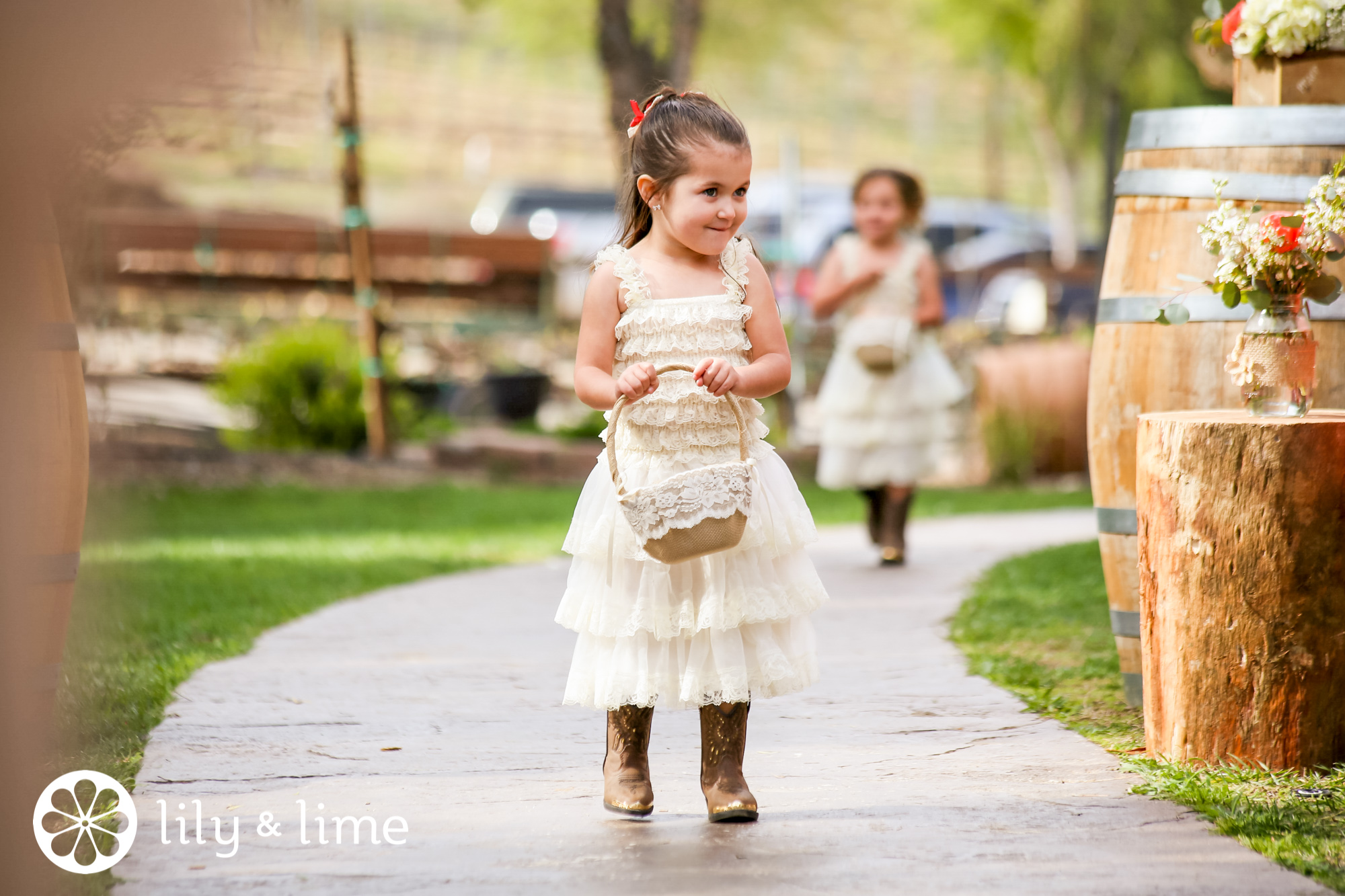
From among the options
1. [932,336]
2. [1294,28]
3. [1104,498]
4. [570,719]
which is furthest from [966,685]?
[932,336]

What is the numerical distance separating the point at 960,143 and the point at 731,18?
2195 cm

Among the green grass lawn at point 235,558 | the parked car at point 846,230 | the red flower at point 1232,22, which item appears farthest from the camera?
the parked car at point 846,230

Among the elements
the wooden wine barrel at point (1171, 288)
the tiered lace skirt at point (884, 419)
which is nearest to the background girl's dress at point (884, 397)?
the tiered lace skirt at point (884, 419)

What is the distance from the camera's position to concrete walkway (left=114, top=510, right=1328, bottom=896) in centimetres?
258

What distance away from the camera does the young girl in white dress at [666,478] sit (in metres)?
2.91

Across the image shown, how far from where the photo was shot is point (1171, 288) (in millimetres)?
3576

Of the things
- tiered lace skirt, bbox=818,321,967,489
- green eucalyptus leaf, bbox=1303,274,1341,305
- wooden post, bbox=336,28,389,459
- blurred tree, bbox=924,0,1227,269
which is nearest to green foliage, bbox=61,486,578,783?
wooden post, bbox=336,28,389,459

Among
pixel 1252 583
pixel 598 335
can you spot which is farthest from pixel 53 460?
pixel 1252 583

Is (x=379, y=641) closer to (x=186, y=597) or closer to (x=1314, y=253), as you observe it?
(x=186, y=597)

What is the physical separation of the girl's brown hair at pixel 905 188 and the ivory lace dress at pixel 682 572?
3.66m

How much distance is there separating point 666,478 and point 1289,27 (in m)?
2.09

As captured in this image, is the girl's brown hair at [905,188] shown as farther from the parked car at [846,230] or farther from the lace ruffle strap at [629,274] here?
the parked car at [846,230]

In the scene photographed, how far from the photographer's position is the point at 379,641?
4.82 metres

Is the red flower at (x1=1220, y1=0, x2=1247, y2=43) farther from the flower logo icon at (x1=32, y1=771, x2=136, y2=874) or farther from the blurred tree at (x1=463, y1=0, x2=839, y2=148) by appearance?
the blurred tree at (x1=463, y1=0, x2=839, y2=148)
